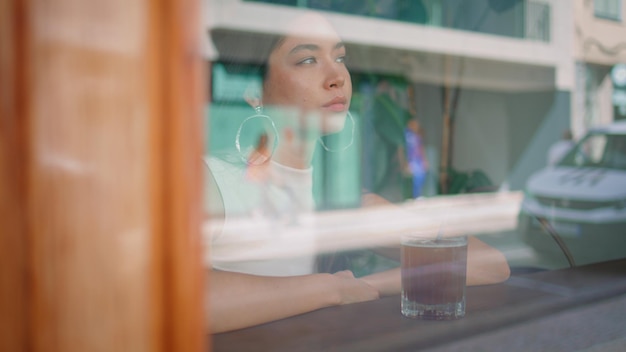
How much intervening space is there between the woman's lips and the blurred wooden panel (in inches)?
37.7

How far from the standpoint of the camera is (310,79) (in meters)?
1.43

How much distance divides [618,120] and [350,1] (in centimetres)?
258

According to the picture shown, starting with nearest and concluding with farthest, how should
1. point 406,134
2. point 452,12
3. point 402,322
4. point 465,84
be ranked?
point 402,322, point 452,12, point 406,134, point 465,84

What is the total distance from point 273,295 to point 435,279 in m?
0.26

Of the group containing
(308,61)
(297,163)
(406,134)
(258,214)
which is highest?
(308,61)

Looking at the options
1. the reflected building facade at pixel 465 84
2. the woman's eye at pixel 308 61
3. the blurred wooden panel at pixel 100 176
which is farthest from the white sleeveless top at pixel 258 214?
the reflected building facade at pixel 465 84

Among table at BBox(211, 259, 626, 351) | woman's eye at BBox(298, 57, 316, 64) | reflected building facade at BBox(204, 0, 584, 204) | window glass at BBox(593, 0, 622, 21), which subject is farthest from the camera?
reflected building facade at BBox(204, 0, 584, 204)

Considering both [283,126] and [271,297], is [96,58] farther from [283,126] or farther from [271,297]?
[283,126]

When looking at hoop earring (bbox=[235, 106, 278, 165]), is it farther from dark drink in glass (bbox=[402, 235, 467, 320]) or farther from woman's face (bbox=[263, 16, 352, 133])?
dark drink in glass (bbox=[402, 235, 467, 320])

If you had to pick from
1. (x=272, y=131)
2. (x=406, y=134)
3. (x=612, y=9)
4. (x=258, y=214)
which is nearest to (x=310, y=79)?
(x=272, y=131)

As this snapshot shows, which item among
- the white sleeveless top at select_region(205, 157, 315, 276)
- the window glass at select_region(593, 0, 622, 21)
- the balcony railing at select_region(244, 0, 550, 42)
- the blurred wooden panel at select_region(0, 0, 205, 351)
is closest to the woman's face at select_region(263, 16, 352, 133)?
the white sleeveless top at select_region(205, 157, 315, 276)

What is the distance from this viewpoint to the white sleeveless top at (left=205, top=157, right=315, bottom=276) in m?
1.31

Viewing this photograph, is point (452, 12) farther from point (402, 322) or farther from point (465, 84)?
point (402, 322)

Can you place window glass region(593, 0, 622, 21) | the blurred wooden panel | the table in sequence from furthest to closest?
window glass region(593, 0, 622, 21) → the table → the blurred wooden panel
